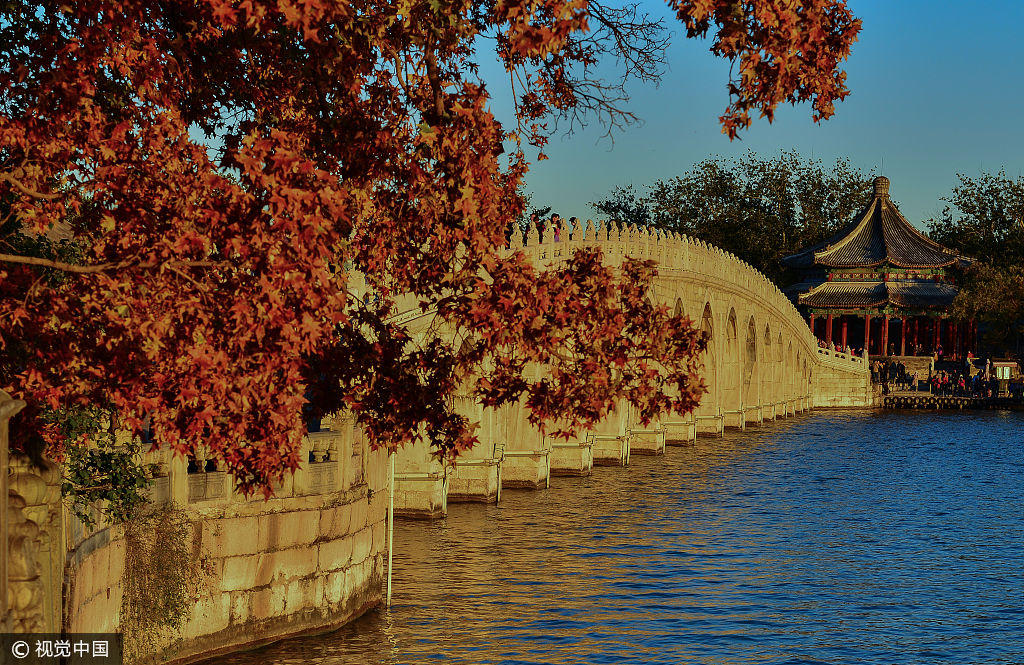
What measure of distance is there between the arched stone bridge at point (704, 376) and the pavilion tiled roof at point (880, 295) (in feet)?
39.3

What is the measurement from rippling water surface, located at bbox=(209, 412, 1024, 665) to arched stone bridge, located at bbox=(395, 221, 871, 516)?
858 mm

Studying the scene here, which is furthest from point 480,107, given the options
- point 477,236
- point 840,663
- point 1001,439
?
point 1001,439

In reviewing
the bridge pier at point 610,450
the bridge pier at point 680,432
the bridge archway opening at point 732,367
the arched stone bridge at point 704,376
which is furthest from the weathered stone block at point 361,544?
the bridge archway opening at point 732,367

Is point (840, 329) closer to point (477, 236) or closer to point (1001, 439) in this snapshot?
point (1001, 439)

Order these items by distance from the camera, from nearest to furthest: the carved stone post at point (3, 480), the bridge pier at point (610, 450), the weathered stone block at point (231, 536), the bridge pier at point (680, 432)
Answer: the carved stone post at point (3, 480) → the weathered stone block at point (231, 536) → the bridge pier at point (610, 450) → the bridge pier at point (680, 432)

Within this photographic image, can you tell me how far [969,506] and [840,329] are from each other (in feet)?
197

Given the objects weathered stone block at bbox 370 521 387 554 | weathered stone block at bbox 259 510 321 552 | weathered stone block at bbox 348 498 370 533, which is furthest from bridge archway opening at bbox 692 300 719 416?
weathered stone block at bbox 259 510 321 552

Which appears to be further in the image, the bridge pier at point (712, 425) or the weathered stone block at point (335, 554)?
the bridge pier at point (712, 425)

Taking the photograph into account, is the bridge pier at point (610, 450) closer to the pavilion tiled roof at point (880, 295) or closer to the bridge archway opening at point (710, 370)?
the bridge archway opening at point (710, 370)

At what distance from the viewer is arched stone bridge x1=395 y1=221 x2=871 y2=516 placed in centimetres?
2967

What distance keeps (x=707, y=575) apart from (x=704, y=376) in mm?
21281

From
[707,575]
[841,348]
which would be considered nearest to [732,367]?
[707,575]
